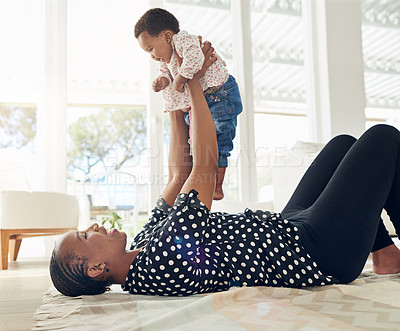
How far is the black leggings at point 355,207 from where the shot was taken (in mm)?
1167

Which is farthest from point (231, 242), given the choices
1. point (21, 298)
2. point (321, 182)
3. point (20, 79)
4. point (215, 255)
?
point (20, 79)

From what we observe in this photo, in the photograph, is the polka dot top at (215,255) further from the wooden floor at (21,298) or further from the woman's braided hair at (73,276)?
the wooden floor at (21,298)

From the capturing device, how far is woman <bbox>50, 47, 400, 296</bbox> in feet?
3.66

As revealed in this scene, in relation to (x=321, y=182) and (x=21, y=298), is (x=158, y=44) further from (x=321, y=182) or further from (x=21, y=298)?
(x=21, y=298)

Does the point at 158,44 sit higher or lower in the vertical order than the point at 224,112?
higher

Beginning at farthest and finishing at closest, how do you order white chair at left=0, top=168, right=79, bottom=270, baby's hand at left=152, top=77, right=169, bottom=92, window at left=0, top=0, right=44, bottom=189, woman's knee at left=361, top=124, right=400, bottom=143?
window at left=0, top=0, right=44, bottom=189, white chair at left=0, top=168, right=79, bottom=270, baby's hand at left=152, top=77, right=169, bottom=92, woman's knee at left=361, top=124, right=400, bottom=143

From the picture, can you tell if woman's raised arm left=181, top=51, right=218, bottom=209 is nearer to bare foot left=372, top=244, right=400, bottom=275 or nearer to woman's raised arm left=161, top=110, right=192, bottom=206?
woman's raised arm left=161, top=110, right=192, bottom=206

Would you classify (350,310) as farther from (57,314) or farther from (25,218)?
(25,218)

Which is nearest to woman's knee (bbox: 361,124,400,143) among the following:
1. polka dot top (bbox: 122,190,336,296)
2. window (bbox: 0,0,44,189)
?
polka dot top (bbox: 122,190,336,296)

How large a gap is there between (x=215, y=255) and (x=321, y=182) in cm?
53

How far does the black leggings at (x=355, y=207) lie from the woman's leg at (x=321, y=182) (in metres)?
0.15

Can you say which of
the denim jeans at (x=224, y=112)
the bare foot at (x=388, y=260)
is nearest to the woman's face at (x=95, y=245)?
the denim jeans at (x=224, y=112)

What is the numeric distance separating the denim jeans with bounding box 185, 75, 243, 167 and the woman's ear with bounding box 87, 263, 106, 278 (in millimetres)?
660

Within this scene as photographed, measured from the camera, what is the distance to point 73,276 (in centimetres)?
115
